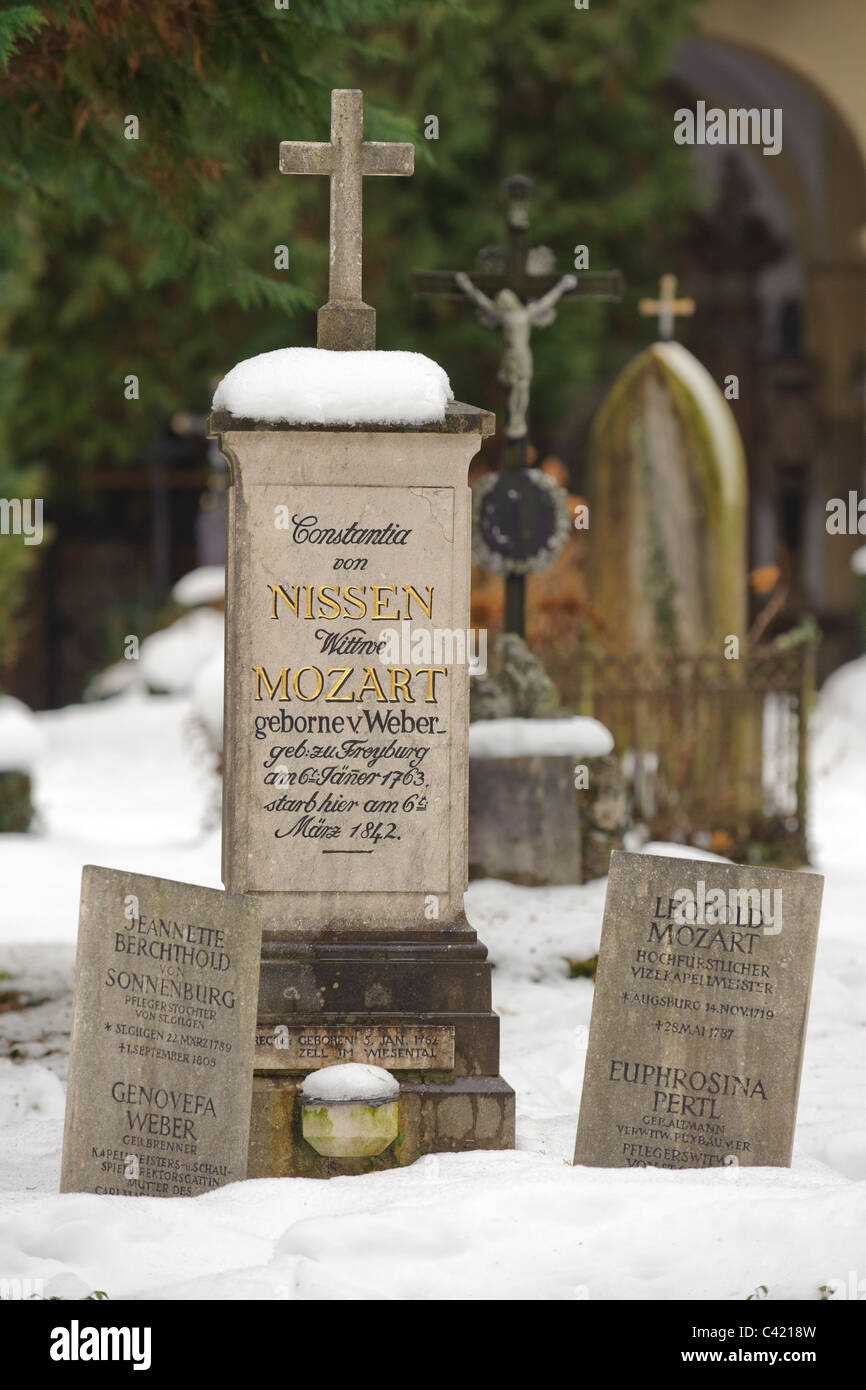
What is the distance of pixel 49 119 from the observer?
24.0ft

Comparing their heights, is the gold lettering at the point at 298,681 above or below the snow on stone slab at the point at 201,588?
below

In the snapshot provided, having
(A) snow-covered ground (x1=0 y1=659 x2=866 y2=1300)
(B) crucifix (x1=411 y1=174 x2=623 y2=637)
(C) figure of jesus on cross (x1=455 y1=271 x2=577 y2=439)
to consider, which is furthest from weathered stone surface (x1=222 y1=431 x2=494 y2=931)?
(C) figure of jesus on cross (x1=455 y1=271 x2=577 y2=439)

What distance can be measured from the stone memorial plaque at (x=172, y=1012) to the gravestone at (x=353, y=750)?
236mm

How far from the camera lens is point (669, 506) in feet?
38.9

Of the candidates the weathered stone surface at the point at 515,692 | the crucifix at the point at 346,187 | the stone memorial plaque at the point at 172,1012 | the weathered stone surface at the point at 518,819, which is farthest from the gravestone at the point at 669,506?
the stone memorial plaque at the point at 172,1012

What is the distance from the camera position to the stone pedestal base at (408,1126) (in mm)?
5027

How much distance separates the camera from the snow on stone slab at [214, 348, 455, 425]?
511cm

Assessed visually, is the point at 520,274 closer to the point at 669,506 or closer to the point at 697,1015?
the point at 669,506

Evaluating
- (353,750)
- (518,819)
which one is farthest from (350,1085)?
(518,819)

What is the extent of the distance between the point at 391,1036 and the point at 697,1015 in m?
0.89

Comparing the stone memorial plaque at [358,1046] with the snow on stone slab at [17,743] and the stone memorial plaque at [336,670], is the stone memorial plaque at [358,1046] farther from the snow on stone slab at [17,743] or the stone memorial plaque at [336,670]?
the snow on stone slab at [17,743]

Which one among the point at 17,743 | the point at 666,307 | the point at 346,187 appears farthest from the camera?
the point at 666,307

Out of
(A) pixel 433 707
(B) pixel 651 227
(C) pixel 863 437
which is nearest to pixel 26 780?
(A) pixel 433 707
